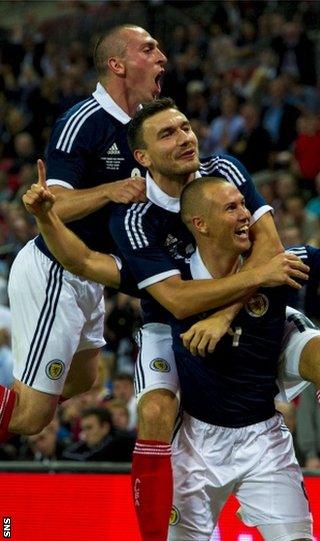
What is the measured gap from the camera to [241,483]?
16.2 ft

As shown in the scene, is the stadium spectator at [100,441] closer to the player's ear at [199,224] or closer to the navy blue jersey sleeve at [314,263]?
the navy blue jersey sleeve at [314,263]

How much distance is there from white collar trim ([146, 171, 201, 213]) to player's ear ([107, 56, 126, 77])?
0.89 metres

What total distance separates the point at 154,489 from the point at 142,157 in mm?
1410

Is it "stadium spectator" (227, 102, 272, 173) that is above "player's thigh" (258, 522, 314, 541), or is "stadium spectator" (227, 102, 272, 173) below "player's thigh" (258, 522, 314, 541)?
above

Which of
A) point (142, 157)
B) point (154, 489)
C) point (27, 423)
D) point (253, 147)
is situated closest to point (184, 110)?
point (253, 147)

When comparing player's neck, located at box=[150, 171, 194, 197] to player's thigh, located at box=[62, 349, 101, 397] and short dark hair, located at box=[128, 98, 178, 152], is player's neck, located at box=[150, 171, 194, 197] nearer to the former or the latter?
short dark hair, located at box=[128, 98, 178, 152]

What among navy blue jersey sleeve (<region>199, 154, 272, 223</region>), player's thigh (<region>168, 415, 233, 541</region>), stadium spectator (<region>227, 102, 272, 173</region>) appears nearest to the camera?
player's thigh (<region>168, 415, 233, 541</region>)

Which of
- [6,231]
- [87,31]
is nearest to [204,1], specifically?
[87,31]

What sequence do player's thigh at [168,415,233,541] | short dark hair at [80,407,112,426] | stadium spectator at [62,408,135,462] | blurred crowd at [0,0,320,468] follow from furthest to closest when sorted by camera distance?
1. blurred crowd at [0,0,320,468]
2. short dark hair at [80,407,112,426]
3. stadium spectator at [62,408,135,462]
4. player's thigh at [168,415,233,541]

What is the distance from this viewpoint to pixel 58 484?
6039mm

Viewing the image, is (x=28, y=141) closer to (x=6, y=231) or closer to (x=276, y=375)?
(x=6, y=231)

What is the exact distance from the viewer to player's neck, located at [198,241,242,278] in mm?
4973

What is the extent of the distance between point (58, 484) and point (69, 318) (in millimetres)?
810

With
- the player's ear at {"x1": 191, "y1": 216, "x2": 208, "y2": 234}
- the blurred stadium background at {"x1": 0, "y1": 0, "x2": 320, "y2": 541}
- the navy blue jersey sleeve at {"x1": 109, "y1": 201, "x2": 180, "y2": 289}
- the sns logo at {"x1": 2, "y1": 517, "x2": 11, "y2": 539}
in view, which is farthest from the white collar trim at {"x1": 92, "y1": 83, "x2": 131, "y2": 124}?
the sns logo at {"x1": 2, "y1": 517, "x2": 11, "y2": 539}
